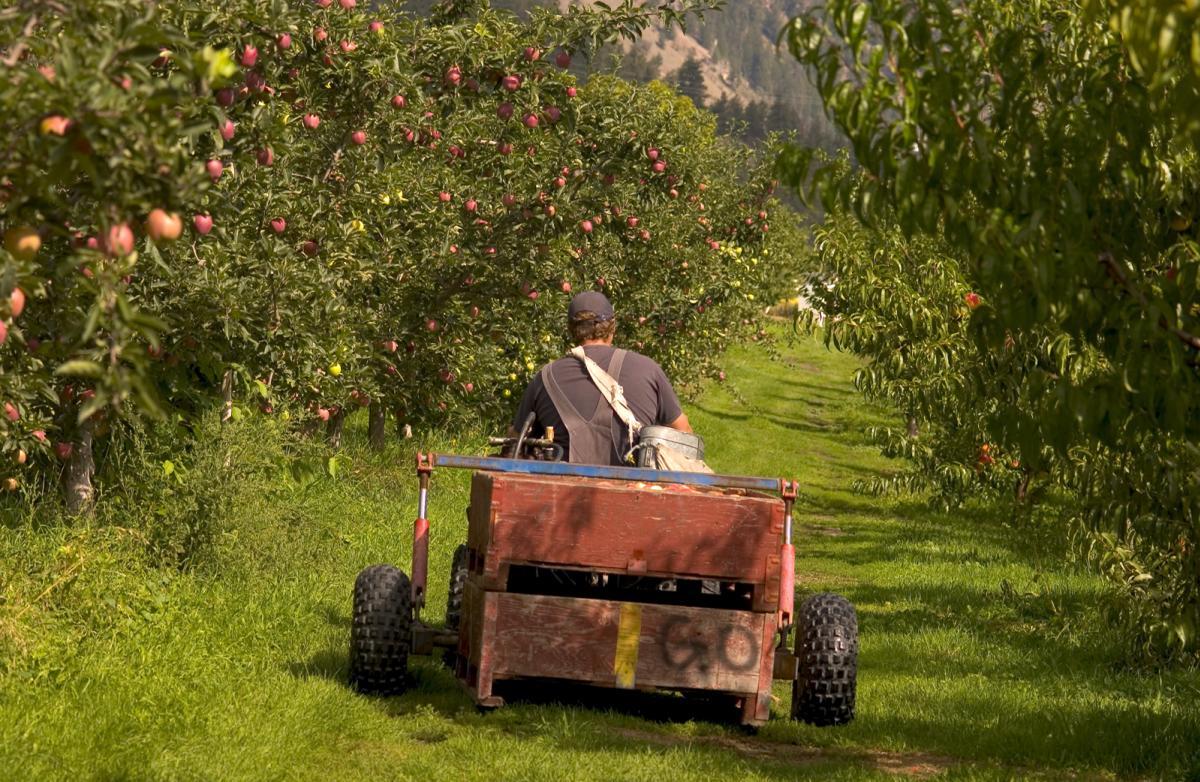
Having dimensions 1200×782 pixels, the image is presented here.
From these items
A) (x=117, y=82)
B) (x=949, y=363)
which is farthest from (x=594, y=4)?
(x=117, y=82)

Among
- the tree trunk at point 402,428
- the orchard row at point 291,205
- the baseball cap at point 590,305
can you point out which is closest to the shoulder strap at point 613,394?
the baseball cap at point 590,305

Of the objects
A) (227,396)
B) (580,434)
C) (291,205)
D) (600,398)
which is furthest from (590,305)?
(227,396)

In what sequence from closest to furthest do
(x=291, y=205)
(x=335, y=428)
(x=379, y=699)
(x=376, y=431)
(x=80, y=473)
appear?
(x=379, y=699) < (x=80, y=473) < (x=291, y=205) < (x=335, y=428) < (x=376, y=431)

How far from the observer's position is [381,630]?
762 cm

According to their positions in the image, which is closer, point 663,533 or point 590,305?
point 663,533

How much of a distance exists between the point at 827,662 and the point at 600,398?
1691mm

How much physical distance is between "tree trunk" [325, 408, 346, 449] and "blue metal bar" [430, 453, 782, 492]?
6.32m

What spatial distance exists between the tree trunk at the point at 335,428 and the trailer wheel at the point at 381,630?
6.34 m

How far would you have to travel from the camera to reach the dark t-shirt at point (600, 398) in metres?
8.30

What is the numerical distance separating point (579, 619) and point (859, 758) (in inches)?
51.7

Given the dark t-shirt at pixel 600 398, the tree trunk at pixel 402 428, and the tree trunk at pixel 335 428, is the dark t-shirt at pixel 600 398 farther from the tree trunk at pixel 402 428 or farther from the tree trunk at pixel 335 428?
the tree trunk at pixel 402 428

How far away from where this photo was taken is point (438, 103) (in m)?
11.7

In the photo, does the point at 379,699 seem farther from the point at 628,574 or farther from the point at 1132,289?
the point at 1132,289

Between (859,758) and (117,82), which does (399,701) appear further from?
(117,82)
